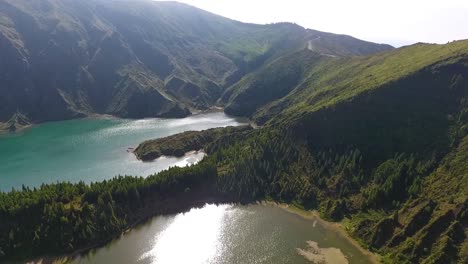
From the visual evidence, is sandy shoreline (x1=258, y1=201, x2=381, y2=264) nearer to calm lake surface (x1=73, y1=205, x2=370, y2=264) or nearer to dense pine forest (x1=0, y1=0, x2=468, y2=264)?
calm lake surface (x1=73, y1=205, x2=370, y2=264)

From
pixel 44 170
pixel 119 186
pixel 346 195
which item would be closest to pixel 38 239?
pixel 119 186

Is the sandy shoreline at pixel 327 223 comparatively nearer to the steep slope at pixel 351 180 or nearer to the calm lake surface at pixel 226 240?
the calm lake surface at pixel 226 240

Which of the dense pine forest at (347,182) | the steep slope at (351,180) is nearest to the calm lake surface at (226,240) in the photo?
the dense pine forest at (347,182)

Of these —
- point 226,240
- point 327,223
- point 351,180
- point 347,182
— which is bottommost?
point 226,240

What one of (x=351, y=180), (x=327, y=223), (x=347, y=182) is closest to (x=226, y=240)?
(x=327, y=223)

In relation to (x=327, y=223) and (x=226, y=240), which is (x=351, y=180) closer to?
(x=327, y=223)

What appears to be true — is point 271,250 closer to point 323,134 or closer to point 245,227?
point 245,227
